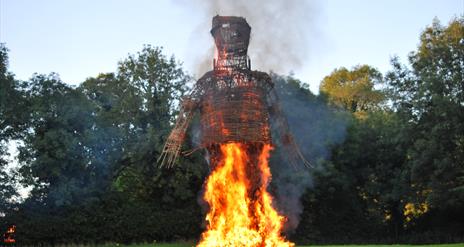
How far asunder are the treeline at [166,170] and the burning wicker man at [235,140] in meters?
16.0

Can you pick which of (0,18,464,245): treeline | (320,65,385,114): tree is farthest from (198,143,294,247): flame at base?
(320,65,385,114): tree

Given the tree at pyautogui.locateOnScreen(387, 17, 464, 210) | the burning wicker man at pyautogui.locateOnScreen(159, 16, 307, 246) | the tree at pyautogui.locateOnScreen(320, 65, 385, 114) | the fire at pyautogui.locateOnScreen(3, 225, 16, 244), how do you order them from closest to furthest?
the burning wicker man at pyautogui.locateOnScreen(159, 16, 307, 246)
the fire at pyautogui.locateOnScreen(3, 225, 16, 244)
the tree at pyautogui.locateOnScreen(387, 17, 464, 210)
the tree at pyautogui.locateOnScreen(320, 65, 385, 114)

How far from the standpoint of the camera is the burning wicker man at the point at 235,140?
30.9 ft

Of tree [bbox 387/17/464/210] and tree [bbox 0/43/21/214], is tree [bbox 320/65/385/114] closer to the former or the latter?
tree [bbox 387/17/464/210]

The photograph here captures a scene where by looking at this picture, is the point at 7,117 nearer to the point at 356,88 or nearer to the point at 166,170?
the point at 166,170

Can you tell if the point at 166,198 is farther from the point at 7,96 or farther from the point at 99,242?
the point at 7,96

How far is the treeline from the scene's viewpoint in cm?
2445

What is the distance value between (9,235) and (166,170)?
303 inches

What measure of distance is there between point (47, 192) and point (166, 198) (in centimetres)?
565

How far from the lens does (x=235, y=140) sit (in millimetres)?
9305

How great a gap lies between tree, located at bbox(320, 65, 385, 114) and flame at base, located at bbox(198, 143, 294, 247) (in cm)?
3696

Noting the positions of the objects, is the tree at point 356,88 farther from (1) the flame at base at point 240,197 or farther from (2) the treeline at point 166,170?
(1) the flame at base at point 240,197

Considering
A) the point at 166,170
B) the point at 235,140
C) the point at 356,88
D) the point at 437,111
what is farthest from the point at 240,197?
the point at 356,88

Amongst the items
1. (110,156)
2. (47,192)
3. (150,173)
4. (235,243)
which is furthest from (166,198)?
(235,243)
